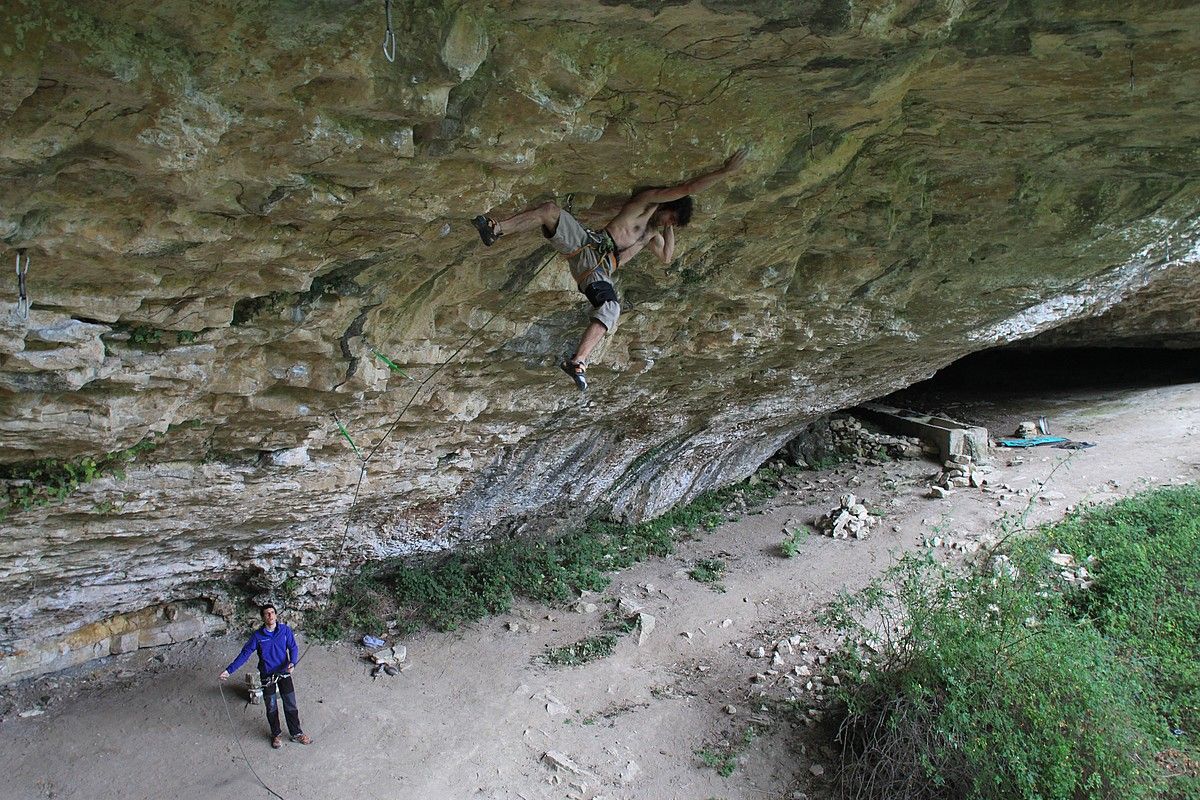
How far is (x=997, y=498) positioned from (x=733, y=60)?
1007 centimetres

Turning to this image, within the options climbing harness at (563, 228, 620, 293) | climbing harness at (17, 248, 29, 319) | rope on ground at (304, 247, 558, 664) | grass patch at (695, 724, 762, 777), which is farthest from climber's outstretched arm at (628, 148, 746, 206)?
grass patch at (695, 724, 762, 777)

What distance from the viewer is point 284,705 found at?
704cm

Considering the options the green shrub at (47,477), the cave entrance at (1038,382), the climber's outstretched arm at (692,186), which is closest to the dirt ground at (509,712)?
the green shrub at (47,477)

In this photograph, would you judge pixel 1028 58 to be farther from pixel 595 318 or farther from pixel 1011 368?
pixel 1011 368

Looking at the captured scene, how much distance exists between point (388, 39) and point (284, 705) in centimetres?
633

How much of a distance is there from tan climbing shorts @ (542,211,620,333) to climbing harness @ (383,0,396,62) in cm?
158

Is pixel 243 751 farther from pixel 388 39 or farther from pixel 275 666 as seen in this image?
pixel 388 39

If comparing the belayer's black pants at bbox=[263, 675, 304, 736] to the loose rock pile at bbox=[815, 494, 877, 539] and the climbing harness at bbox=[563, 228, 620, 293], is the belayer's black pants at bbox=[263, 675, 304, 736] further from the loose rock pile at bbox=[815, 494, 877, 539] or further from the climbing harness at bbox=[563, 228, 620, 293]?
the loose rock pile at bbox=[815, 494, 877, 539]

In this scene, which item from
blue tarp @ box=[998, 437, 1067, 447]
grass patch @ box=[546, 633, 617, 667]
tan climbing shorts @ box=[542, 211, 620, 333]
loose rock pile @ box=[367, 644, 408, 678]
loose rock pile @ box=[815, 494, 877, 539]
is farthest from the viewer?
blue tarp @ box=[998, 437, 1067, 447]

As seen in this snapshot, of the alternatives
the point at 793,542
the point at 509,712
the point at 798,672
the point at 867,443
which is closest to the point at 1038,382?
the point at 867,443

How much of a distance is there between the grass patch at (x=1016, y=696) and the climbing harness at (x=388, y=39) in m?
6.61

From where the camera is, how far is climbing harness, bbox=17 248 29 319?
3152 millimetres

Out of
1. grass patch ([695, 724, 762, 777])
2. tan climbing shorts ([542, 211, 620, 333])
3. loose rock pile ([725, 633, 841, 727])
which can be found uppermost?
tan climbing shorts ([542, 211, 620, 333])

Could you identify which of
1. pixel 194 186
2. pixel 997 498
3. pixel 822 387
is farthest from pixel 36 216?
pixel 997 498
